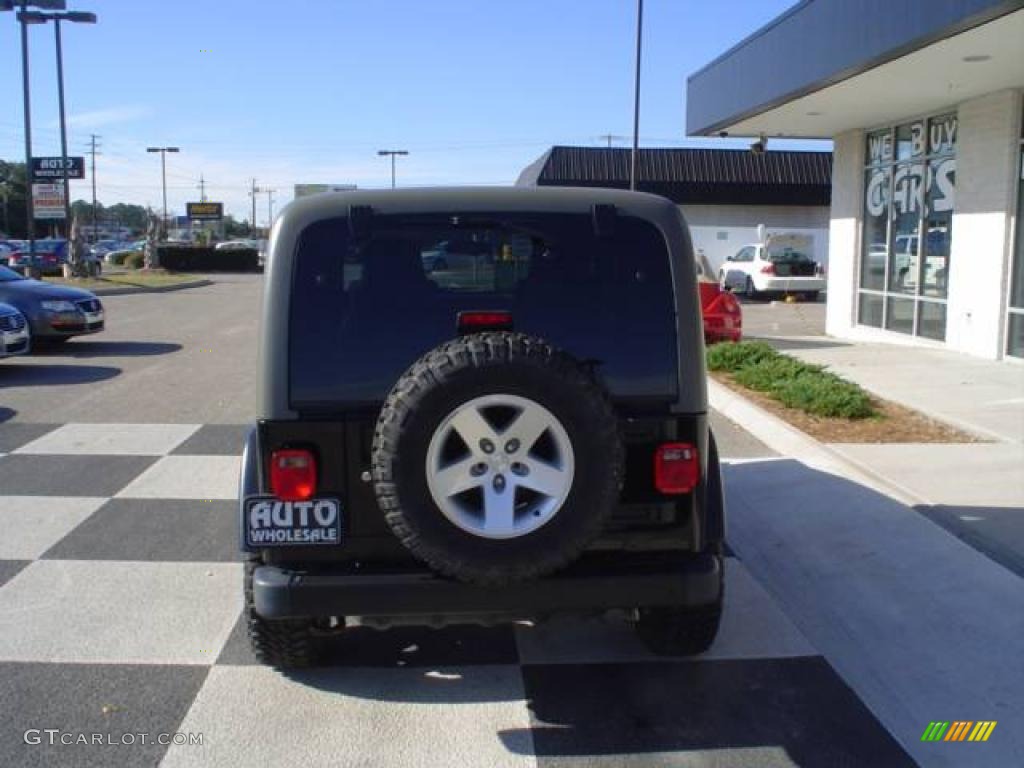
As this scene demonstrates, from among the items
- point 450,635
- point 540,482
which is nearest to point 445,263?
point 540,482

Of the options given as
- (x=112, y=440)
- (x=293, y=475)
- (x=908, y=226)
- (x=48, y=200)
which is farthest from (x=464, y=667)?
(x=48, y=200)

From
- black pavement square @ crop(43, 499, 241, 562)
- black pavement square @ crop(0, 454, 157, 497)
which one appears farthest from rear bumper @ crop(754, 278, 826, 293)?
black pavement square @ crop(43, 499, 241, 562)

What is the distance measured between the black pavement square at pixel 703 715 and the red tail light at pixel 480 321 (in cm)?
145

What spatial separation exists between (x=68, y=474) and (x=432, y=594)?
4.83 meters

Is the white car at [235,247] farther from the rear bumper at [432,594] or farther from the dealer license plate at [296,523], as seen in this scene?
the rear bumper at [432,594]

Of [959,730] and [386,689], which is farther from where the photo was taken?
[386,689]

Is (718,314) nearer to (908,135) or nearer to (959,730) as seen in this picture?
(908,135)

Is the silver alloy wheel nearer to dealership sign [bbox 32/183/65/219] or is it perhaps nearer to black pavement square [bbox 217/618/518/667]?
black pavement square [bbox 217/618/518/667]

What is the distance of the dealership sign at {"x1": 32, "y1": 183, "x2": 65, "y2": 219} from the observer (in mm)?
35344

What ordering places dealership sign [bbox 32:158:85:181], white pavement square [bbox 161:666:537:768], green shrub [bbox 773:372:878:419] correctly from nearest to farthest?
white pavement square [bbox 161:666:537:768], green shrub [bbox 773:372:878:419], dealership sign [bbox 32:158:85:181]

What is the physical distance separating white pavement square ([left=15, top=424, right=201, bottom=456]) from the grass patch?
5.46 m

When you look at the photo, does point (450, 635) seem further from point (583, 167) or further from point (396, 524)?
point (583, 167)

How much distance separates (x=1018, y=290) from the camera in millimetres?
12500

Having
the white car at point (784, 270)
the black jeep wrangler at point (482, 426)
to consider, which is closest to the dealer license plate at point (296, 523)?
the black jeep wrangler at point (482, 426)
